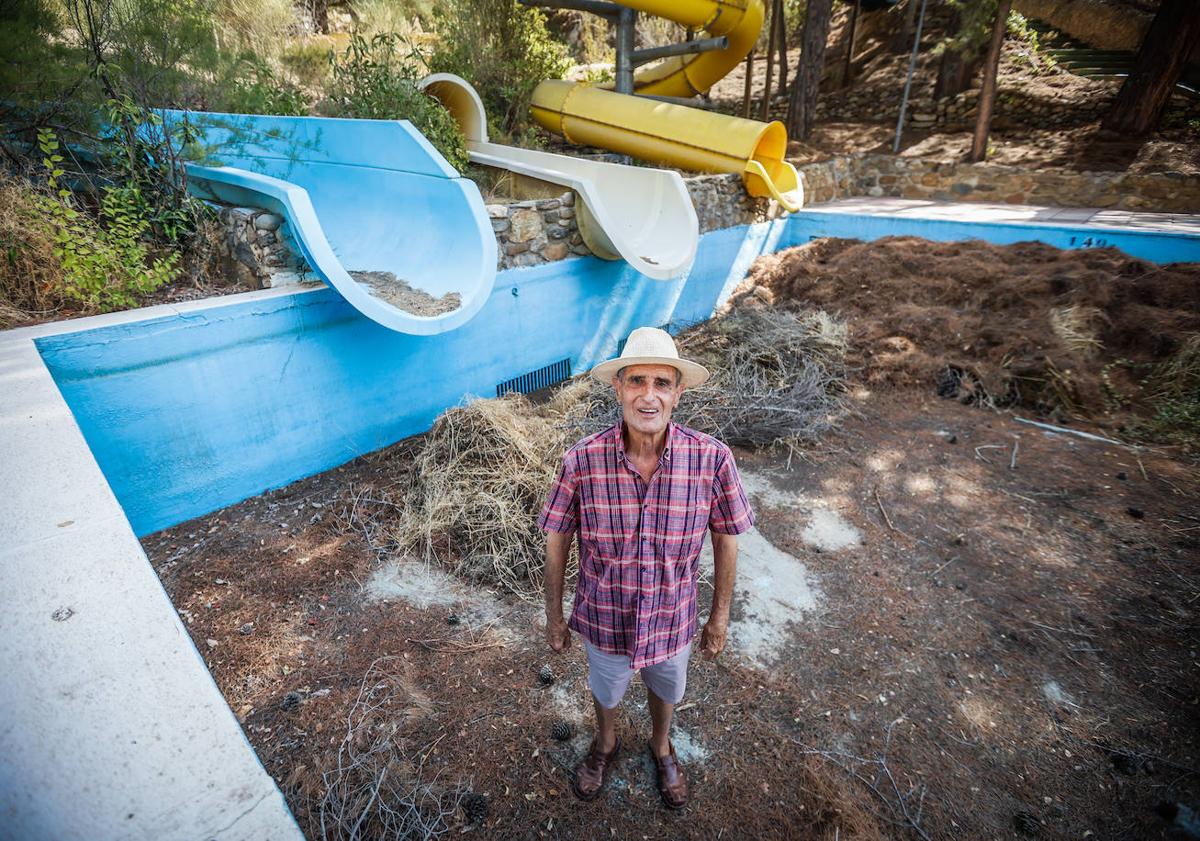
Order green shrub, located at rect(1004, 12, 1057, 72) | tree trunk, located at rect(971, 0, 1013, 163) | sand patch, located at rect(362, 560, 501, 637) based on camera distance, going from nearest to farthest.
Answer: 1. sand patch, located at rect(362, 560, 501, 637)
2. tree trunk, located at rect(971, 0, 1013, 163)
3. green shrub, located at rect(1004, 12, 1057, 72)

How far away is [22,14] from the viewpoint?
11.1ft

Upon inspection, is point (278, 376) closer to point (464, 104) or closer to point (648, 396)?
point (648, 396)

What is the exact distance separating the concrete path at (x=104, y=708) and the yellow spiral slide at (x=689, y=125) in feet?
19.4

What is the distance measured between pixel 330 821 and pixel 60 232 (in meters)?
3.15

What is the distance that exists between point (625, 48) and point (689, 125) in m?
1.87

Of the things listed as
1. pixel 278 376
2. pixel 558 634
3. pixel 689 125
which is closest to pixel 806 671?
pixel 558 634

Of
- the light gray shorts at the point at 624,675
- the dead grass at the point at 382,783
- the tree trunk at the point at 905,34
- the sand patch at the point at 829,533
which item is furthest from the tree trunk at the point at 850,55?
the dead grass at the point at 382,783

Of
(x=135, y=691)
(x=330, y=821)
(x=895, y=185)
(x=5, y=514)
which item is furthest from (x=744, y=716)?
(x=895, y=185)

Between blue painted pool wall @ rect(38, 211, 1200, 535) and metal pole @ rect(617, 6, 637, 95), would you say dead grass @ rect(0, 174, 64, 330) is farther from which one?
metal pole @ rect(617, 6, 637, 95)

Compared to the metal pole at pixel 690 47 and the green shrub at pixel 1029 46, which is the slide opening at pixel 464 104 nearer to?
the metal pole at pixel 690 47

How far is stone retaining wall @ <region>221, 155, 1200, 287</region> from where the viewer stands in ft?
10.8

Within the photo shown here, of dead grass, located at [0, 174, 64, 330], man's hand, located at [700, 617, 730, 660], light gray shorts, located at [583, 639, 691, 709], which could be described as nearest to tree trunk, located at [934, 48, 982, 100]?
man's hand, located at [700, 617, 730, 660]

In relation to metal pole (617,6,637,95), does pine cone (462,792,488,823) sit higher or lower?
lower

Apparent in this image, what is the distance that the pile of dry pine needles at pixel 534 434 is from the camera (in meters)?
A: 2.65
